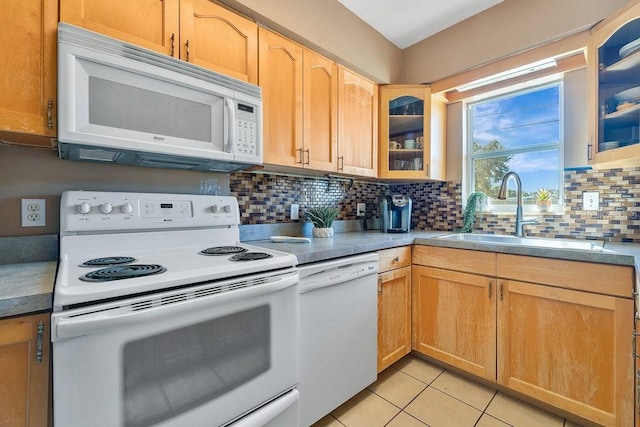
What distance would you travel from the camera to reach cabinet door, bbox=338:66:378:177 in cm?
199

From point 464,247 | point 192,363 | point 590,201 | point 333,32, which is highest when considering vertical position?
point 333,32

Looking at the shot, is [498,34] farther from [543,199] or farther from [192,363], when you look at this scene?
[192,363]

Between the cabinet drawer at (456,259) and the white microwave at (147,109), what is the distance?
4.12ft

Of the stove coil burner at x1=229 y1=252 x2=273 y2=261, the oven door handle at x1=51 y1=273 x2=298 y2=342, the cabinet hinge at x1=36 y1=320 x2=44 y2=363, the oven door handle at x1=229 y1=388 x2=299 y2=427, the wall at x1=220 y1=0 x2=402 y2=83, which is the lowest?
the oven door handle at x1=229 y1=388 x2=299 y2=427

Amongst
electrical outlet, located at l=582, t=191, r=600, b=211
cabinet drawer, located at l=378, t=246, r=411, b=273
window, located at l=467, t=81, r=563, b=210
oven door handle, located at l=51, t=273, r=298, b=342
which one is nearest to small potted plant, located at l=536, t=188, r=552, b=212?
window, located at l=467, t=81, r=563, b=210

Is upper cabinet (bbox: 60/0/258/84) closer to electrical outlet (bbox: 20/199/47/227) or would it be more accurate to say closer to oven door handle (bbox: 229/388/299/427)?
electrical outlet (bbox: 20/199/47/227)

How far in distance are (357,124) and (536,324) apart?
164 cm

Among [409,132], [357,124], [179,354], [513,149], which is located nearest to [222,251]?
[179,354]

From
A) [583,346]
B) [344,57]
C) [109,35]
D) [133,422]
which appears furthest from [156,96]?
[583,346]

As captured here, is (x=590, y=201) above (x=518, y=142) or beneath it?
beneath

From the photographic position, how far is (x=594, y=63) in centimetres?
157

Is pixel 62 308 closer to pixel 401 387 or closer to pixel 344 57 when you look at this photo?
pixel 401 387

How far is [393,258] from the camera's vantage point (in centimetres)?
183

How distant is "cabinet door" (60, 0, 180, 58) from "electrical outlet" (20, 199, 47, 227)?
713 millimetres
